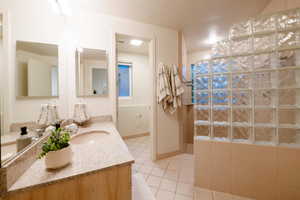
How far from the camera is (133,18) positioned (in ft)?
5.37

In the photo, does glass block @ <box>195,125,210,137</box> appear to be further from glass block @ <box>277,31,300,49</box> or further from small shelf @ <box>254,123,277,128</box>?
glass block @ <box>277,31,300,49</box>

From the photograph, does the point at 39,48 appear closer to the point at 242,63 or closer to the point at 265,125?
the point at 242,63

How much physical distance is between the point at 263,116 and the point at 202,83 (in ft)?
2.18

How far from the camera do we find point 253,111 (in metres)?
1.12

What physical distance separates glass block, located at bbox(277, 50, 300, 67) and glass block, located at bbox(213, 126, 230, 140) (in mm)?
770

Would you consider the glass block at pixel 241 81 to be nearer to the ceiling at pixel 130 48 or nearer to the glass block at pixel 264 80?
the glass block at pixel 264 80

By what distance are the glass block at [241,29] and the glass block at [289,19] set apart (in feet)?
0.74

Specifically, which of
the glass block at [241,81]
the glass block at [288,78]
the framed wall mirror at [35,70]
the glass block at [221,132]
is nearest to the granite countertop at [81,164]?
the framed wall mirror at [35,70]

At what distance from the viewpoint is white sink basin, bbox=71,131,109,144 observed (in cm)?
104

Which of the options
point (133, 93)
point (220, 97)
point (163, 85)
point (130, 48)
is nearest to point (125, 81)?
point (133, 93)

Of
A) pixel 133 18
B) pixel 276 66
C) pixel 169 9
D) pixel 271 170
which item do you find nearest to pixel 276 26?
pixel 276 66

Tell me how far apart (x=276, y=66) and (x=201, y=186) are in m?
1.44

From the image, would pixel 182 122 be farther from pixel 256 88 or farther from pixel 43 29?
pixel 43 29

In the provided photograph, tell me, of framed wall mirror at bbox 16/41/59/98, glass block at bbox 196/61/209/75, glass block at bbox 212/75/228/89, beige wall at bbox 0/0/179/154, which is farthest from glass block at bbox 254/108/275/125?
Result: framed wall mirror at bbox 16/41/59/98
